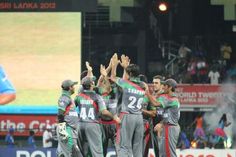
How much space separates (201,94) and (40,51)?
600 cm

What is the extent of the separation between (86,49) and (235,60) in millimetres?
6037

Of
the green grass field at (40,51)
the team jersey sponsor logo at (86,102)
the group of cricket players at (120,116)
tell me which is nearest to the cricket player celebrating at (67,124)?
the group of cricket players at (120,116)

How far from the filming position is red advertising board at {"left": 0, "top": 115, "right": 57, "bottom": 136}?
72.7 ft

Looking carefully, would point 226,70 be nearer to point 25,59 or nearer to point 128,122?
point 25,59

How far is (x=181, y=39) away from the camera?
25.5 meters

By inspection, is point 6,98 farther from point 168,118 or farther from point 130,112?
point 168,118

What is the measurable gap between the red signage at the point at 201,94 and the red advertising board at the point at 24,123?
4877 millimetres

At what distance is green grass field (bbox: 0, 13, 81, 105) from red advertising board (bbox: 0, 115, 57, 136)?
0.47 metres

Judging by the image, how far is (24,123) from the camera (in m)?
22.3

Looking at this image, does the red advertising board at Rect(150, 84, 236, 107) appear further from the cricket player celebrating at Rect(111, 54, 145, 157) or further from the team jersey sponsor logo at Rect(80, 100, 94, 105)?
the team jersey sponsor logo at Rect(80, 100, 94, 105)

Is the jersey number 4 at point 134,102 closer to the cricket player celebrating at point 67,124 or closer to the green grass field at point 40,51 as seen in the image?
the cricket player celebrating at point 67,124

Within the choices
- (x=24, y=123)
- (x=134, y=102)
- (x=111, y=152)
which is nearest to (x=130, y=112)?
(x=134, y=102)

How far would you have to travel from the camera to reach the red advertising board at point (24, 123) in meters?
22.2

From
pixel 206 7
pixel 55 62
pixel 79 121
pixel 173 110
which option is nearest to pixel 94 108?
pixel 79 121
